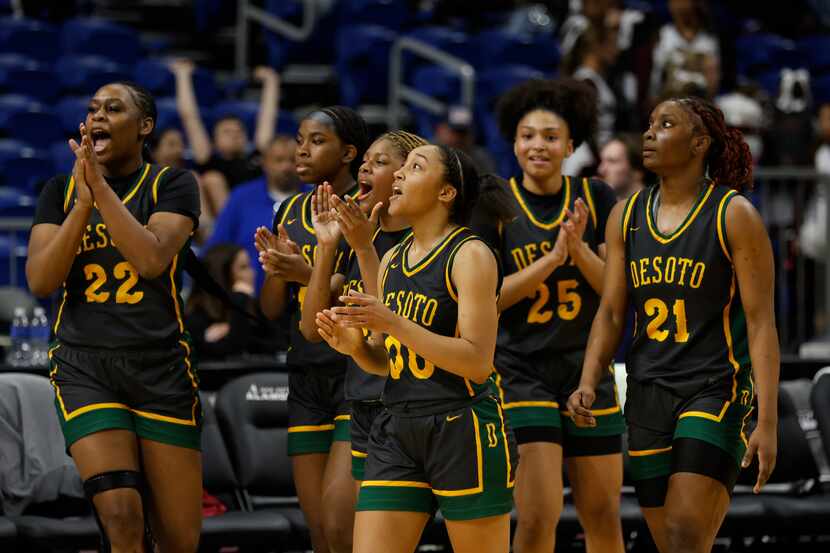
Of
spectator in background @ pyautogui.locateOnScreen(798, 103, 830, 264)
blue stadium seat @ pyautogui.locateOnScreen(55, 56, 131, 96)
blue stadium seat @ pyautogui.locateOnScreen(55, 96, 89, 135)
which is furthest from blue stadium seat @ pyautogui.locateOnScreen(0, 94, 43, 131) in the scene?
spectator in background @ pyautogui.locateOnScreen(798, 103, 830, 264)

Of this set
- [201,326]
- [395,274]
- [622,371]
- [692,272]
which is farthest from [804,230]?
[395,274]

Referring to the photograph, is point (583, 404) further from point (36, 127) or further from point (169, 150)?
point (36, 127)

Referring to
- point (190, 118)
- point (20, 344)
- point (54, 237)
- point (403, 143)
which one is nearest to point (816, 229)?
point (190, 118)

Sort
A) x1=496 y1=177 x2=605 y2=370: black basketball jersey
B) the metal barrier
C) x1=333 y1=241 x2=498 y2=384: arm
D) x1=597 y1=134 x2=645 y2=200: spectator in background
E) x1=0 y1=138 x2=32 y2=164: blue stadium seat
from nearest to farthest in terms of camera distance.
A: x1=333 y1=241 x2=498 y2=384: arm < x1=496 y1=177 x2=605 y2=370: black basketball jersey < x1=597 y1=134 x2=645 y2=200: spectator in background < the metal barrier < x1=0 y1=138 x2=32 y2=164: blue stadium seat

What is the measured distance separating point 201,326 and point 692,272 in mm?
3644

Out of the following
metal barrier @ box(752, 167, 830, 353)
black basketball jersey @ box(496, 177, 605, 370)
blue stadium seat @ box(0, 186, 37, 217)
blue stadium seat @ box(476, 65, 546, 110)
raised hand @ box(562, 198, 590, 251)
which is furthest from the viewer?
blue stadium seat @ box(476, 65, 546, 110)

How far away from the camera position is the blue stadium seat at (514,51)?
12.7 metres

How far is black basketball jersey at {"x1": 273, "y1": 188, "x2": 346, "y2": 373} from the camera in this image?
5.52 metres

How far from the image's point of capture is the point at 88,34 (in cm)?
1173

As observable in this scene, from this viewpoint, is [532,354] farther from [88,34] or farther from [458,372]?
[88,34]

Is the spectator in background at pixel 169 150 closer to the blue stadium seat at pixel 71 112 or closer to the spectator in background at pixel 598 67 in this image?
the blue stadium seat at pixel 71 112

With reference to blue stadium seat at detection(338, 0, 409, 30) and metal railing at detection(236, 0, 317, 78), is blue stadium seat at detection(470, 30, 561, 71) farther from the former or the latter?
metal railing at detection(236, 0, 317, 78)

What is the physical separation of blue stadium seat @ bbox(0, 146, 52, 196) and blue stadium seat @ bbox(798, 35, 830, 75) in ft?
23.5

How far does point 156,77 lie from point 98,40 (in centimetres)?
60
